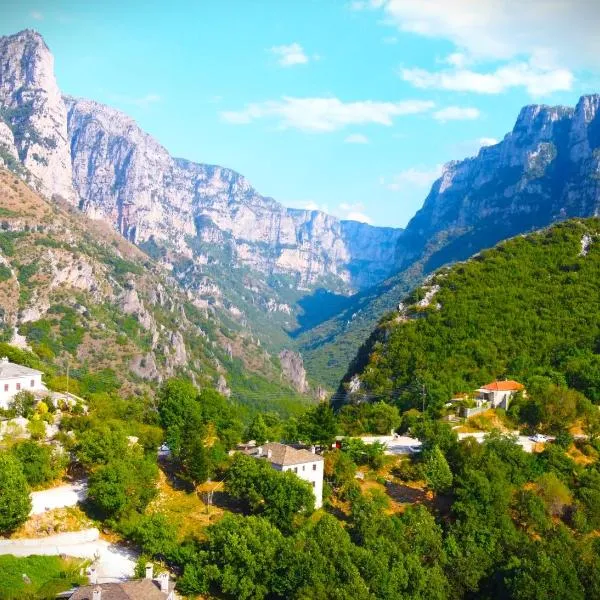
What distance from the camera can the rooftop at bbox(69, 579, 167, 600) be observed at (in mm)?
41562

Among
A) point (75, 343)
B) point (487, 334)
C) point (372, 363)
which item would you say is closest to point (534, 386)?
point (487, 334)

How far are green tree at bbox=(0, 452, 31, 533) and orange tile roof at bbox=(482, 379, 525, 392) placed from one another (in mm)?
49120

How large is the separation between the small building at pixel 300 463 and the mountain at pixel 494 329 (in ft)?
79.6

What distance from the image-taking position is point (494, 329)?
96.0 meters

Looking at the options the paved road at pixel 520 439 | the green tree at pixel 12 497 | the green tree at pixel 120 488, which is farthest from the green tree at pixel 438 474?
the green tree at pixel 12 497

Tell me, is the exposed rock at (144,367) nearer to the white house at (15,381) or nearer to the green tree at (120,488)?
the white house at (15,381)

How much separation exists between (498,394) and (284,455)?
29.2 m

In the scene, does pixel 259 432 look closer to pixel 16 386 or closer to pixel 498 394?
pixel 16 386

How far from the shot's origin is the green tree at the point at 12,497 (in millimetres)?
48562

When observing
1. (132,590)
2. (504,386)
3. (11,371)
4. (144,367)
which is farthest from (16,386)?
(144,367)

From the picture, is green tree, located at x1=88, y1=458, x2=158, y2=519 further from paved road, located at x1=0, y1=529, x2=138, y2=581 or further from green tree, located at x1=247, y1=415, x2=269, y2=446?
green tree, located at x1=247, y1=415, x2=269, y2=446

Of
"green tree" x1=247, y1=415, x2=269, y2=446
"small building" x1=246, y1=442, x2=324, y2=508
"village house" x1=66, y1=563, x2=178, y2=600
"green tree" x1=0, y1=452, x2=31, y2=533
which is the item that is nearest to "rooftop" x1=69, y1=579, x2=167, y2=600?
"village house" x1=66, y1=563, x2=178, y2=600

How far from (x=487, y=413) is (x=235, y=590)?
3798 cm

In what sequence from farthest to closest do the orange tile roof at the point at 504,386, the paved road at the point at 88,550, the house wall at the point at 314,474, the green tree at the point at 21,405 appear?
1. the orange tile roof at the point at 504,386
2. the green tree at the point at 21,405
3. the house wall at the point at 314,474
4. the paved road at the point at 88,550
